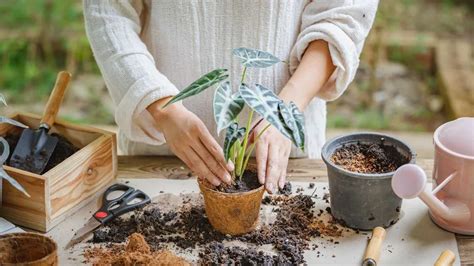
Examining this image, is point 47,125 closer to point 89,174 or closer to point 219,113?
point 89,174

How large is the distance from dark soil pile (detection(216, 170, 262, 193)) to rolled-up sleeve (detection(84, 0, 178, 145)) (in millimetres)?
263

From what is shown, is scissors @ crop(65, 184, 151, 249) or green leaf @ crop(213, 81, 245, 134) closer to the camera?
green leaf @ crop(213, 81, 245, 134)

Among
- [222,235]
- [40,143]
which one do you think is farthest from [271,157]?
[40,143]

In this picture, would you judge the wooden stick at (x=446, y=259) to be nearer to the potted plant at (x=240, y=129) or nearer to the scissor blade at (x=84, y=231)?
the potted plant at (x=240, y=129)

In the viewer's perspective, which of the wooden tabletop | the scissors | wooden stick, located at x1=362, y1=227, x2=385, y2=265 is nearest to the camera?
wooden stick, located at x1=362, y1=227, x2=385, y2=265

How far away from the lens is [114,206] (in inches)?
64.5

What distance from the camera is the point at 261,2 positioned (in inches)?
68.8

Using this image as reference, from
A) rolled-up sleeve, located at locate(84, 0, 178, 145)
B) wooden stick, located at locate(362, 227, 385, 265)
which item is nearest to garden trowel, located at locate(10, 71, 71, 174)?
rolled-up sleeve, located at locate(84, 0, 178, 145)

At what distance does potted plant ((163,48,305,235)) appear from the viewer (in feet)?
4.45

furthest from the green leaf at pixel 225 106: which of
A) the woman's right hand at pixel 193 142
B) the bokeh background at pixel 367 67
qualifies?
the bokeh background at pixel 367 67

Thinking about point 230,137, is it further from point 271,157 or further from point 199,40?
point 199,40

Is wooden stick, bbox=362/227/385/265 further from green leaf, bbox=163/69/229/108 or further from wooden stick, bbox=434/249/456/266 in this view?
green leaf, bbox=163/69/229/108

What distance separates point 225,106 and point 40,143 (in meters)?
0.53

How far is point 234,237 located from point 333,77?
0.48 meters
